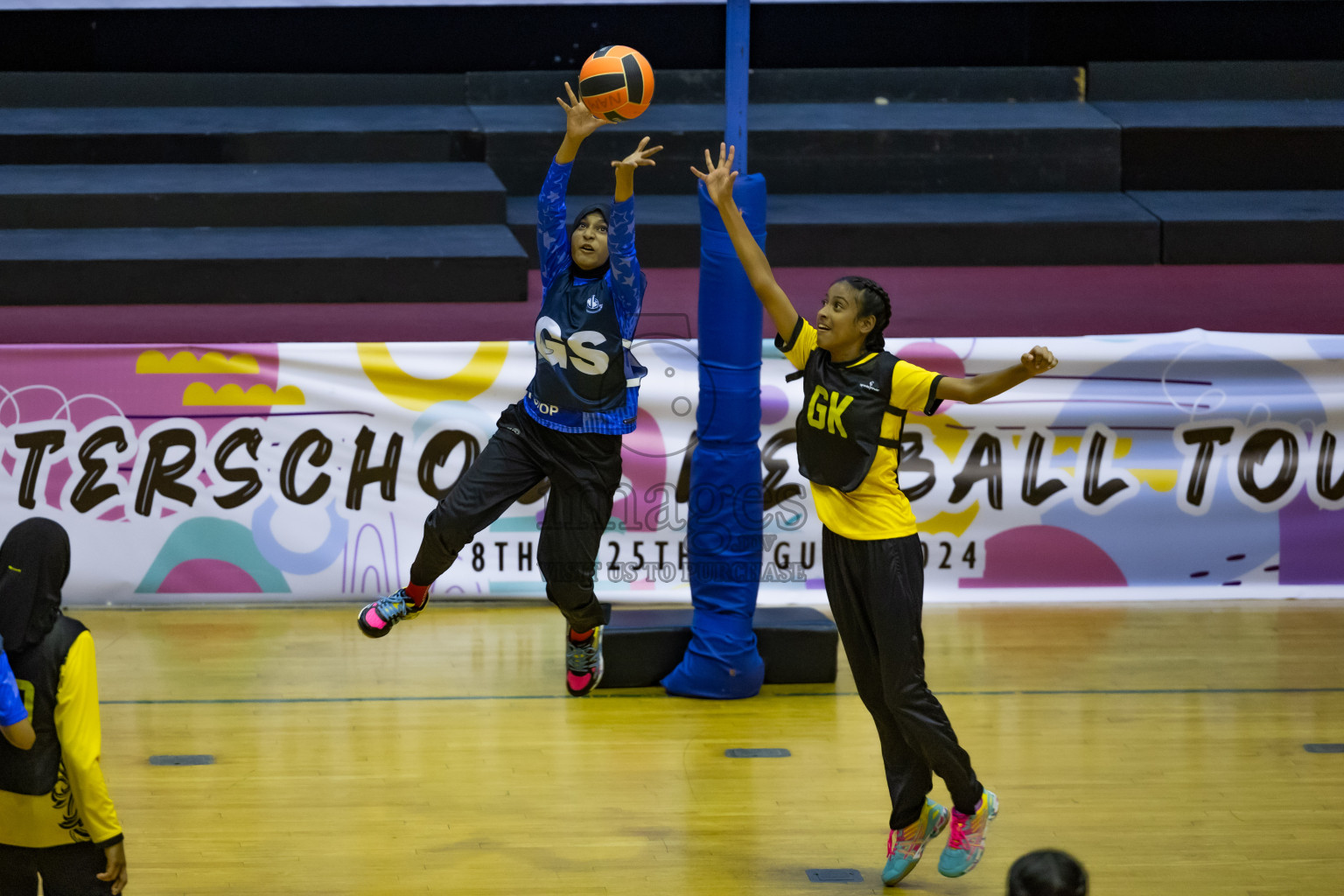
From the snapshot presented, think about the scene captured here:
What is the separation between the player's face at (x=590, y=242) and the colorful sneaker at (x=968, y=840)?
202cm

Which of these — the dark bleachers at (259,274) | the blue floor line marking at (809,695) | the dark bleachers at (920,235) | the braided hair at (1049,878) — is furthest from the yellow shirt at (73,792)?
the dark bleachers at (920,235)

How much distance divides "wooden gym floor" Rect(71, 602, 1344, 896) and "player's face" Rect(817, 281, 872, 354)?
165cm

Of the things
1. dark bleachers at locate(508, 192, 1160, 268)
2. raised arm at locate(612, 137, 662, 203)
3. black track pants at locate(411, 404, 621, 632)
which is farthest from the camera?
dark bleachers at locate(508, 192, 1160, 268)

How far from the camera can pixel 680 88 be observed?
31.6 ft

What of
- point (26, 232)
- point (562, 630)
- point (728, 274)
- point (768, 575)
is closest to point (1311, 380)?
point (768, 575)

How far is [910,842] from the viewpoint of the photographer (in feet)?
14.0

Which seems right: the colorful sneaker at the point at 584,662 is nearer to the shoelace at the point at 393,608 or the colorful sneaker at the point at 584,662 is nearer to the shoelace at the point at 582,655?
the shoelace at the point at 582,655

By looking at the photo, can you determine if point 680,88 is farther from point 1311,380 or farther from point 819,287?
point 1311,380

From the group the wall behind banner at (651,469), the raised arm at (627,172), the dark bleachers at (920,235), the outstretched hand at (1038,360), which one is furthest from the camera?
the dark bleachers at (920,235)

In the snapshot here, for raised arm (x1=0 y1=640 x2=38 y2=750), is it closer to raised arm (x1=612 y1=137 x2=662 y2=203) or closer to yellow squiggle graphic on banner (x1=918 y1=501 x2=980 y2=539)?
raised arm (x1=612 y1=137 x2=662 y2=203)

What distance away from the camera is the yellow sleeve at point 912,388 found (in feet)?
13.0

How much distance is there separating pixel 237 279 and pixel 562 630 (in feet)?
9.49

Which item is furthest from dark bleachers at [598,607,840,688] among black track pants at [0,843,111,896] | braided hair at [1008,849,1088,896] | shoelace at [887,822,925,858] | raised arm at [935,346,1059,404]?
braided hair at [1008,849,1088,896]

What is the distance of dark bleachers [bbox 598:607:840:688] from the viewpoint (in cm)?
598
